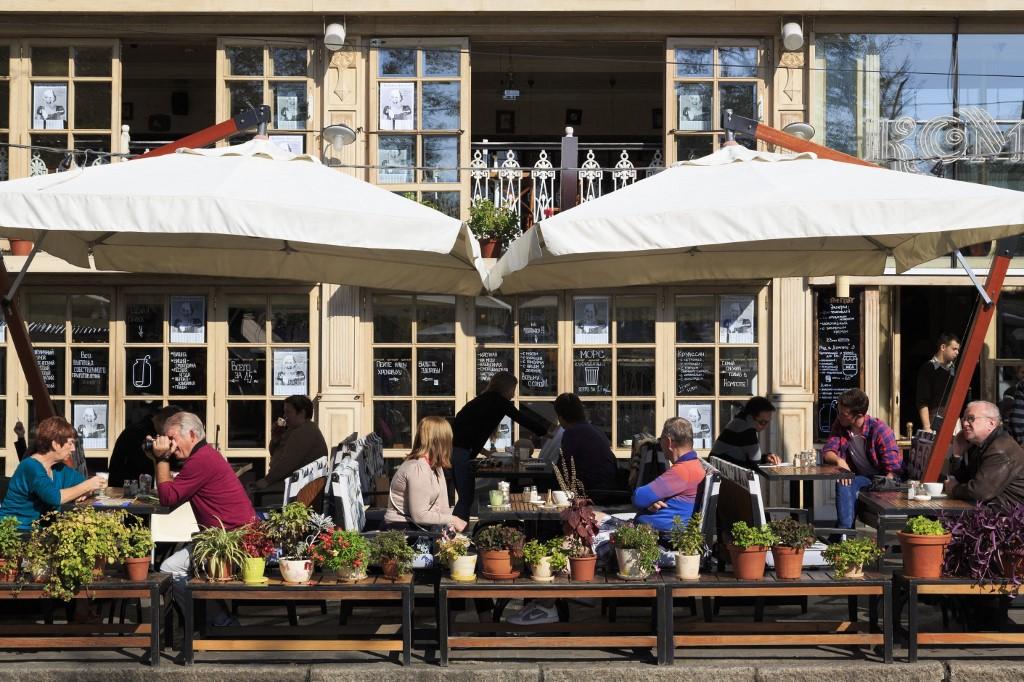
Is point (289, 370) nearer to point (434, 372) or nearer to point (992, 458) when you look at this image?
point (434, 372)

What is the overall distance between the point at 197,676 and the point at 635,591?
2.19 metres

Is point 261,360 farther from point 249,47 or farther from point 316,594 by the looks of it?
point 316,594

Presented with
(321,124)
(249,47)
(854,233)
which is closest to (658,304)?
(321,124)

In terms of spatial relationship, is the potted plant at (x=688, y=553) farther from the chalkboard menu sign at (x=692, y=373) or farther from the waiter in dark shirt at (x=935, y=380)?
the chalkboard menu sign at (x=692, y=373)

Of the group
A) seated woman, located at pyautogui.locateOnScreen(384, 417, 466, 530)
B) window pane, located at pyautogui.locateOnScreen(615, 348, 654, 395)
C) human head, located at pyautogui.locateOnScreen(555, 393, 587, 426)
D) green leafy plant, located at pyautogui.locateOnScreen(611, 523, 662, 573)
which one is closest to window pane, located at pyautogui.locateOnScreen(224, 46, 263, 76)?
window pane, located at pyautogui.locateOnScreen(615, 348, 654, 395)

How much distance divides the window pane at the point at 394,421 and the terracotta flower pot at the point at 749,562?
21.3 ft

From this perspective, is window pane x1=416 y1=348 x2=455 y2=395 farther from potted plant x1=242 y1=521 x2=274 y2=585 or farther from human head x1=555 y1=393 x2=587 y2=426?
potted plant x1=242 y1=521 x2=274 y2=585

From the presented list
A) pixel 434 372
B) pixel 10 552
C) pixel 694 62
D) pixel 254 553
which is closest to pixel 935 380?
pixel 694 62

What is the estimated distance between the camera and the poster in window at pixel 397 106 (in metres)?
12.2

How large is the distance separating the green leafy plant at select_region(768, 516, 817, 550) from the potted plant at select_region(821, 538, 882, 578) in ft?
0.43

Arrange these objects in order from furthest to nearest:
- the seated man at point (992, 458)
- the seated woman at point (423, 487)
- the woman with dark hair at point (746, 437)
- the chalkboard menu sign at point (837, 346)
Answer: the chalkboard menu sign at point (837, 346)
the woman with dark hair at point (746, 437)
the seated woman at point (423, 487)
the seated man at point (992, 458)

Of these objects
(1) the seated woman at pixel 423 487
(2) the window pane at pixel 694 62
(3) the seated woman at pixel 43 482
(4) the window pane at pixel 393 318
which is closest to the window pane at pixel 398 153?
(4) the window pane at pixel 393 318

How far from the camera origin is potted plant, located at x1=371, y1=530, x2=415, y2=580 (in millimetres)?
6004

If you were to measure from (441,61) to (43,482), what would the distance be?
6.90 m
